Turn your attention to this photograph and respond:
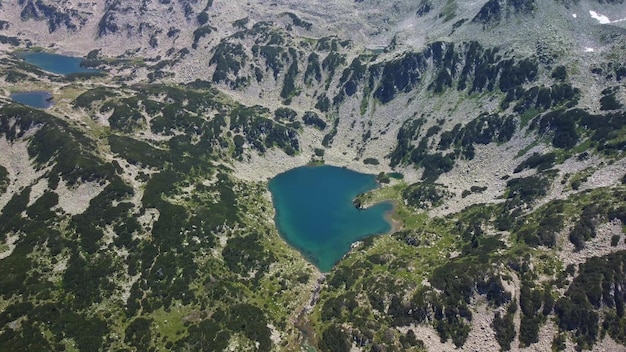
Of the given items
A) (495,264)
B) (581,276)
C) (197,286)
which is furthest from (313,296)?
(581,276)

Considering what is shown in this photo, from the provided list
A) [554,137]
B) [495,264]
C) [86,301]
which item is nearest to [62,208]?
[86,301]

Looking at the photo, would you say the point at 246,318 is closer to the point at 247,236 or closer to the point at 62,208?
the point at 247,236

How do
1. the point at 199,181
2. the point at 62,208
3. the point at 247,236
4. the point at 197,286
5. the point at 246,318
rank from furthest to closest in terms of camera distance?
the point at 199,181 → the point at 247,236 → the point at 62,208 → the point at 197,286 → the point at 246,318

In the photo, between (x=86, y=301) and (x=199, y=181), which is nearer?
(x=86, y=301)

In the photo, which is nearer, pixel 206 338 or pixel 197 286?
pixel 206 338

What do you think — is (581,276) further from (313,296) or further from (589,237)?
(313,296)

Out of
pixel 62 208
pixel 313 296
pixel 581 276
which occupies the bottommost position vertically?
pixel 313 296

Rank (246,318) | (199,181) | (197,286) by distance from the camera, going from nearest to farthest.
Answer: (246,318) → (197,286) → (199,181)

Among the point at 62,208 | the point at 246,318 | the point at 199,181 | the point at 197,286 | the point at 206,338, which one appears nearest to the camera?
the point at 206,338

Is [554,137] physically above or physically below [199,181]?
above

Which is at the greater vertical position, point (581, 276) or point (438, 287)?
point (581, 276)
